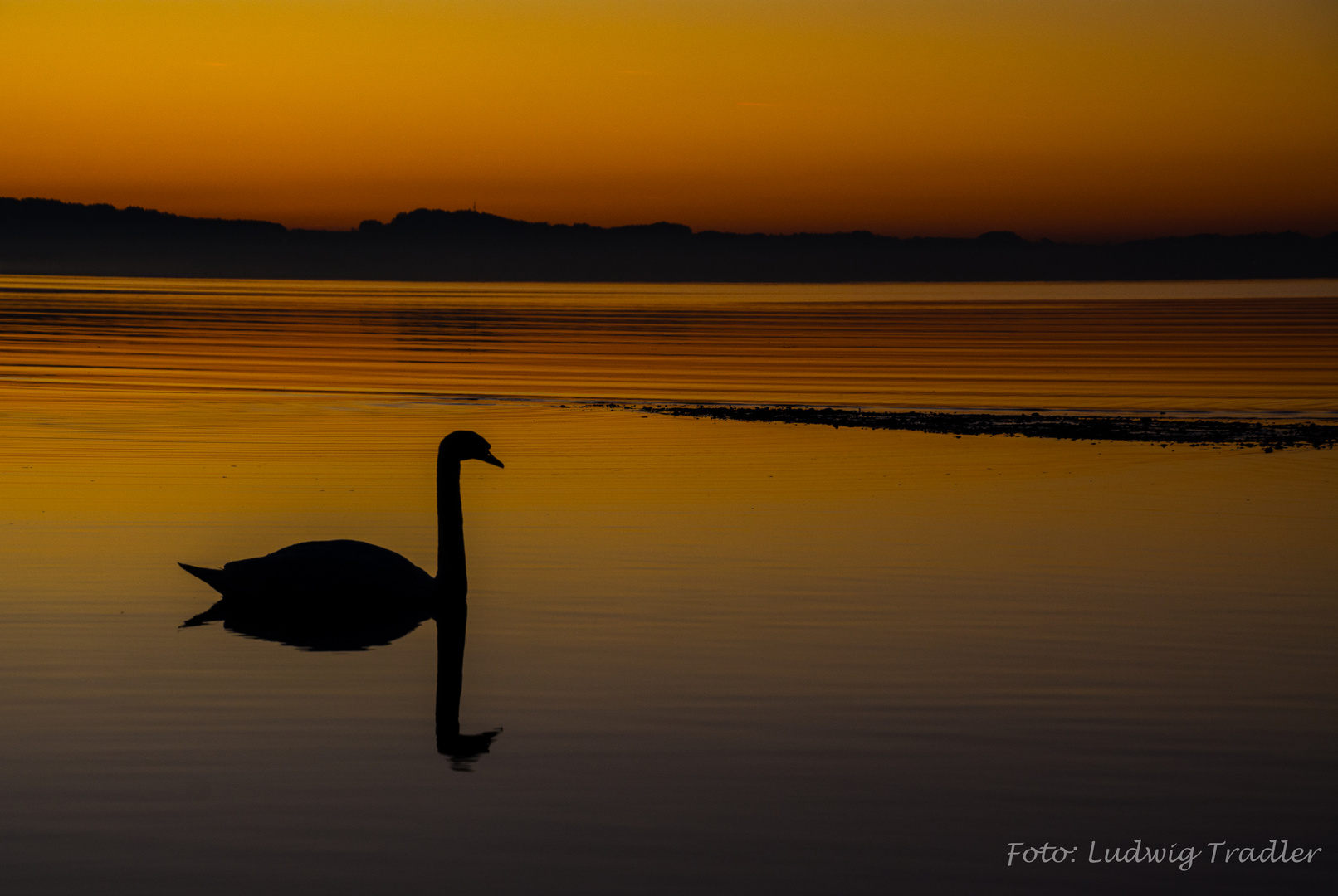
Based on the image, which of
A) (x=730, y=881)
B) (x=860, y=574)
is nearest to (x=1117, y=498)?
(x=860, y=574)

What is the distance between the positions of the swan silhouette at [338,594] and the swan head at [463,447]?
3.43 feet

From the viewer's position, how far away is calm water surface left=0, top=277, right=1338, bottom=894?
838 cm

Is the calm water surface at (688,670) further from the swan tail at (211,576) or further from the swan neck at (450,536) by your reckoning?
the swan neck at (450,536)

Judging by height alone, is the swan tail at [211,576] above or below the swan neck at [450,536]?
below

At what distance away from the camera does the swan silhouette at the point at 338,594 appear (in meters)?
14.2

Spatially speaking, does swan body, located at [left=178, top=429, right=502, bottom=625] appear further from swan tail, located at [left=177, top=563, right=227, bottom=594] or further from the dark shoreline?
the dark shoreline

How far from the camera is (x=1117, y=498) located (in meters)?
22.1

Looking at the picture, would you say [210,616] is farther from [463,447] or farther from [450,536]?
[463,447]

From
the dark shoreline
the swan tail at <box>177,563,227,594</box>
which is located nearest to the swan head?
the swan tail at <box>177,563,227,594</box>

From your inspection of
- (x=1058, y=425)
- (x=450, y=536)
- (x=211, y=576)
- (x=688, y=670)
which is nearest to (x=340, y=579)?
(x=450, y=536)

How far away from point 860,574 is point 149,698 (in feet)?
24.3

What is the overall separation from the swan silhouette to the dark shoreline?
18.2 m

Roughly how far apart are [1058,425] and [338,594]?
69.8 ft

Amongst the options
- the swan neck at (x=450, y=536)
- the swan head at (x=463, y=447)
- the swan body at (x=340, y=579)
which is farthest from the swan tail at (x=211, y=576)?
the swan head at (x=463, y=447)
